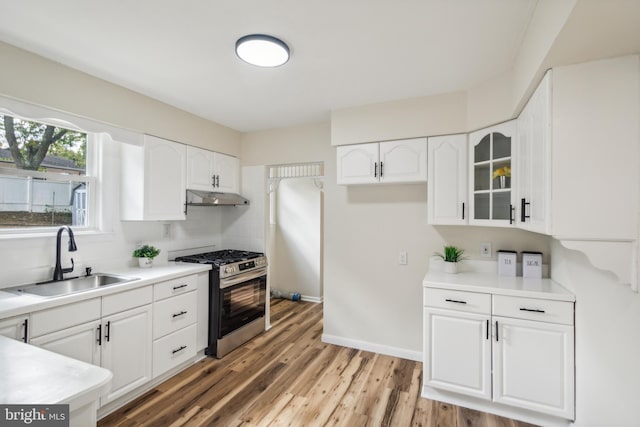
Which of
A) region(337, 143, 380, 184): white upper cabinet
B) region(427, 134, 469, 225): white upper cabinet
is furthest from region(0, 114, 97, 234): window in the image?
region(427, 134, 469, 225): white upper cabinet

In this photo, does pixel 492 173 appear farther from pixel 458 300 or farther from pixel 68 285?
pixel 68 285

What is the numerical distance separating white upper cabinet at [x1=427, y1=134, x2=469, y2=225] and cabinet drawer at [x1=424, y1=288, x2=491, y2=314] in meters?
0.64

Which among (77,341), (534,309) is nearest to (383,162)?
(534,309)

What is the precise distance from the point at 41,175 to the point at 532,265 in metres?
3.83

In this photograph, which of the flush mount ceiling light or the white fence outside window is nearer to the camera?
the flush mount ceiling light

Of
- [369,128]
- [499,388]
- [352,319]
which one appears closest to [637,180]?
[499,388]

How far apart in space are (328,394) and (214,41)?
261cm

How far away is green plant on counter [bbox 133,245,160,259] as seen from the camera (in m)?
2.82

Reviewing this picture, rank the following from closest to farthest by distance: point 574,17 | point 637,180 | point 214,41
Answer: point 574,17, point 637,180, point 214,41

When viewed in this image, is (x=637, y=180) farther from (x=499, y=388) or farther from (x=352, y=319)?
(x=352, y=319)

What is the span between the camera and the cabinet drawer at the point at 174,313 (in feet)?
8.12

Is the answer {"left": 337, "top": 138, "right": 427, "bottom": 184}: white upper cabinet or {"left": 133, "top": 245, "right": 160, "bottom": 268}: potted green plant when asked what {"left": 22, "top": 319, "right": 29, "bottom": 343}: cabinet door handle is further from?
{"left": 337, "top": 138, "right": 427, "bottom": 184}: white upper cabinet

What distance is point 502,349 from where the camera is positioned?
2098 millimetres

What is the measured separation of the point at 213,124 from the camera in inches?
137
